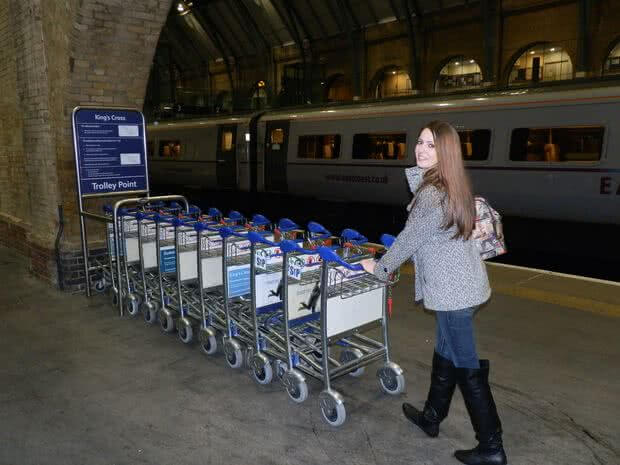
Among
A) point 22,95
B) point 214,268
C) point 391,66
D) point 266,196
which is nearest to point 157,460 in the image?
point 214,268

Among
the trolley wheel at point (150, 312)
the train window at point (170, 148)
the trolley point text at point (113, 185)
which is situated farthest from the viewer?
the train window at point (170, 148)

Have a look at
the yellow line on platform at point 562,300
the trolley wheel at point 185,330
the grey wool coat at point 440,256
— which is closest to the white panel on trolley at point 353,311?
the grey wool coat at point 440,256

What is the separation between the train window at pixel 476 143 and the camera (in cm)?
1042

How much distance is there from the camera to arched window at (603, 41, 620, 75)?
17906 millimetres

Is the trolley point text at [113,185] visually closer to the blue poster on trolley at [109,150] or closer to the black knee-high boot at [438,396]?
the blue poster on trolley at [109,150]

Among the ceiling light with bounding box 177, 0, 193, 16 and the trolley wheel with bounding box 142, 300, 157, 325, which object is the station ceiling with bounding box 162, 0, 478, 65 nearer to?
the ceiling light with bounding box 177, 0, 193, 16

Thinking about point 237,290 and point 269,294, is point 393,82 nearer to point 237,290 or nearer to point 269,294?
point 237,290

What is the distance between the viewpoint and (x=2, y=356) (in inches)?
180

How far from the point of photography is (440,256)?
2.89m

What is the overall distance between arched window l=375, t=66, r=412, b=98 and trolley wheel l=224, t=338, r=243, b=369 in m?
21.5

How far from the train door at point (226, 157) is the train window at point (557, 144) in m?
8.91

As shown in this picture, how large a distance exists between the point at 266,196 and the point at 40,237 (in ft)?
31.2

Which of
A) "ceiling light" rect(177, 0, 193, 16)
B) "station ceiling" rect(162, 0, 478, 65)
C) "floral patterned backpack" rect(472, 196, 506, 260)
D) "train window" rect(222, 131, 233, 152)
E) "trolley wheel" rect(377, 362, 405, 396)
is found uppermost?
"ceiling light" rect(177, 0, 193, 16)

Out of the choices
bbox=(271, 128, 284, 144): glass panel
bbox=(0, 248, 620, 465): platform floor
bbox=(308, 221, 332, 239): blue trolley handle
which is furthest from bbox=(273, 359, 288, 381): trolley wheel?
bbox=(271, 128, 284, 144): glass panel
